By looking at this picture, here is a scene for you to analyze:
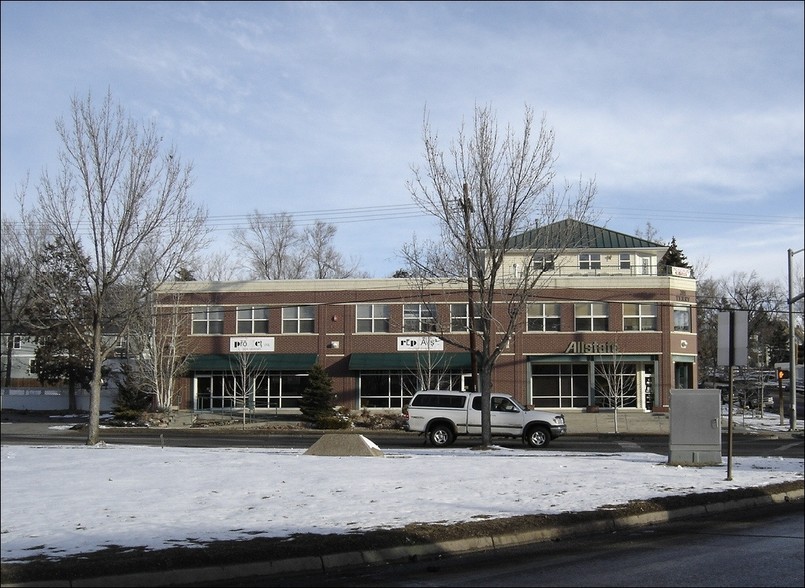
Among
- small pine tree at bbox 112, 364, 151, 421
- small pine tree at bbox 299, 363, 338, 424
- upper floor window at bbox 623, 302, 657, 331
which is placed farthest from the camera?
upper floor window at bbox 623, 302, 657, 331

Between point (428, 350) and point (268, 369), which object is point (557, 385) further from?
point (268, 369)

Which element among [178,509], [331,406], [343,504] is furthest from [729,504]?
[331,406]

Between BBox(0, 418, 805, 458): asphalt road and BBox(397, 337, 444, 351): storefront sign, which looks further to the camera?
BBox(397, 337, 444, 351): storefront sign

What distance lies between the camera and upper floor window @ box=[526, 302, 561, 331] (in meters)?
48.8

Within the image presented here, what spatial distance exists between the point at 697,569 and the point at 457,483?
6.32m

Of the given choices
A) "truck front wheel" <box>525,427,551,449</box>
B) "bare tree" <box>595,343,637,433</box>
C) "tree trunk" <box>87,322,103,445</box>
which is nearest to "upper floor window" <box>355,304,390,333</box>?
"bare tree" <box>595,343,637,433</box>

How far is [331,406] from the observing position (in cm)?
4503

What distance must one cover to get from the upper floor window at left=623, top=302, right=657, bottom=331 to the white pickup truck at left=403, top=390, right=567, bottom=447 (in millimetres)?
21050

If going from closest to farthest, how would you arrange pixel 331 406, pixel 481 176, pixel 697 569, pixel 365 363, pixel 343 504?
pixel 697 569 < pixel 343 504 < pixel 481 176 < pixel 331 406 < pixel 365 363

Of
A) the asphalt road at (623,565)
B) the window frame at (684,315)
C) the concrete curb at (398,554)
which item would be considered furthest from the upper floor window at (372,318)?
the asphalt road at (623,565)

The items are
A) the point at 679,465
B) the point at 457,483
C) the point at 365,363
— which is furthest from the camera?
the point at 365,363

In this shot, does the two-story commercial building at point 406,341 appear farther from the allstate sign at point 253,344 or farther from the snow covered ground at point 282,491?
the snow covered ground at point 282,491

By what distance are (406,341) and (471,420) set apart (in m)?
A: 20.6

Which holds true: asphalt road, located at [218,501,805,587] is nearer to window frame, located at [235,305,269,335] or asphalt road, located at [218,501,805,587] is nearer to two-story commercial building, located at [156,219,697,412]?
two-story commercial building, located at [156,219,697,412]
